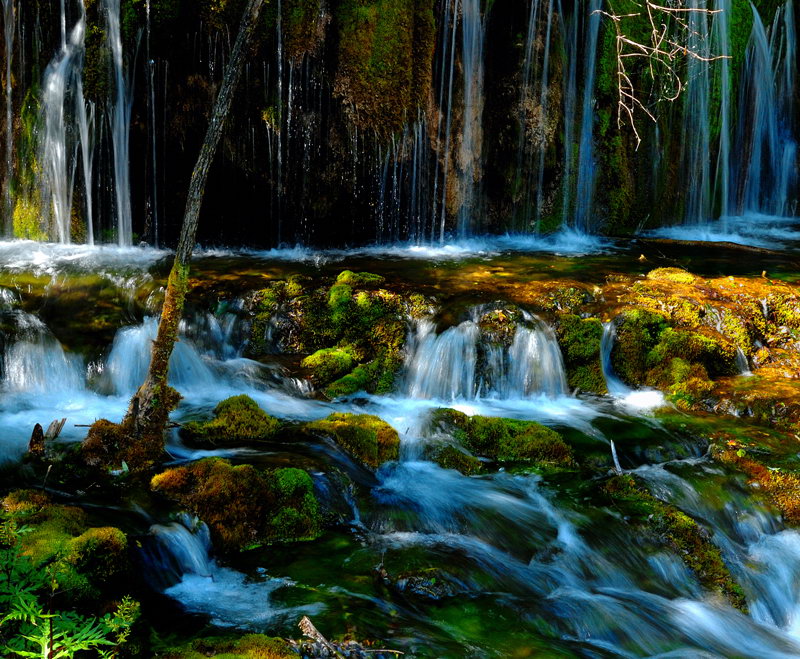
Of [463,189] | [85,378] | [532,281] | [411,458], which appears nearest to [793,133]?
[463,189]

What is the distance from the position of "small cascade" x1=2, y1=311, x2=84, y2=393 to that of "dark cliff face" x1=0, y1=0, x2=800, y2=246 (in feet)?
12.5

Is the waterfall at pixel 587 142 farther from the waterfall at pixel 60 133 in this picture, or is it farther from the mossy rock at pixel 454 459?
the waterfall at pixel 60 133

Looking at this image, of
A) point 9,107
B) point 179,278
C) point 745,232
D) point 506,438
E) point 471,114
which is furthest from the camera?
point 745,232

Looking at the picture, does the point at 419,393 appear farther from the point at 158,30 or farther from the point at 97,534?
the point at 158,30

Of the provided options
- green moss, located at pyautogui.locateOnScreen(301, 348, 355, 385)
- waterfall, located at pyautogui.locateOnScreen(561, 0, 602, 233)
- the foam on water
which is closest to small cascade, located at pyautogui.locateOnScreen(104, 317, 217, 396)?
green moss, located at pyautogui.locateOnScreen(301, 348, 355, 385)

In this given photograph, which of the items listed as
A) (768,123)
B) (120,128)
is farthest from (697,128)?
(120,128)

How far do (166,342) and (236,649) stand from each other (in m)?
2.70

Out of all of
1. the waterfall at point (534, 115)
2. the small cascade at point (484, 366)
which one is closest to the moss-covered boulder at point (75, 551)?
the small cascade at point (484, 366)

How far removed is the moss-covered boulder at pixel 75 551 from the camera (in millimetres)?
4051

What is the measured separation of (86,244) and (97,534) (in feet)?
28.7

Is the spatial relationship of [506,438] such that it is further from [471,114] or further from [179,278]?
[471,114]

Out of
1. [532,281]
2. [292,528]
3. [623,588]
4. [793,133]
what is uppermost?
[793,133]

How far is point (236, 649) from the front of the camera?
152 inches

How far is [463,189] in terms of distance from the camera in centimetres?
1337
